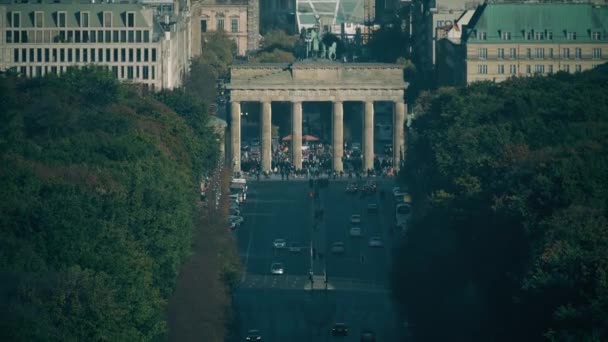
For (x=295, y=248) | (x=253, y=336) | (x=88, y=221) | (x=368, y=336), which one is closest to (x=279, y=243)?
(x=295, y=248)

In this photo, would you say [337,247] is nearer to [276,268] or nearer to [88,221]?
[276,268]

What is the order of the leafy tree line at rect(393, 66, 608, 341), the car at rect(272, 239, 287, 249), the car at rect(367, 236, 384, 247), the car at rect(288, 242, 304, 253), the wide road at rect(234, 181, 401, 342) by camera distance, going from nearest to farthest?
the leafy tree line at rect(393, 66, 608, 341) → the wide road at rect(234, 181, 401, 342) → the car at rect(288, 242, 304, 253) → the car at rect(272, 239, 287, 249) → the car at rect(367, 236, 384, 247)

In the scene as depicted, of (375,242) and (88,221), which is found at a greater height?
(88,221)

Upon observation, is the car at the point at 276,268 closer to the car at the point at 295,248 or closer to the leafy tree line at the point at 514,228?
the car at the point at 295,248

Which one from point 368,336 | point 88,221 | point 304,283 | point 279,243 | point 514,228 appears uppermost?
point 88,221

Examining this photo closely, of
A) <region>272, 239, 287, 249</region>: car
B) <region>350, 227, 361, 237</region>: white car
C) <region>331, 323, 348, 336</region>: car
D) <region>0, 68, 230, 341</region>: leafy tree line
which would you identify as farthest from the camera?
<region>350, 227, 361, 237</region>: white car

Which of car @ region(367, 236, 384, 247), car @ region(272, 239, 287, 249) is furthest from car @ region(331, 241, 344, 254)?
car @ region(272, 239, 287, 249)

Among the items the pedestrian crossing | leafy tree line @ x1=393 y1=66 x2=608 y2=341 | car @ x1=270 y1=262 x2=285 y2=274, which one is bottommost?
the pedestrian crossing

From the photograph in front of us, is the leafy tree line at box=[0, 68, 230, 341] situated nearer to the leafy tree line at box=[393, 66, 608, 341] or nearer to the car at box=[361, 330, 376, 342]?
the car at box=[361, 330, 376, 342]
